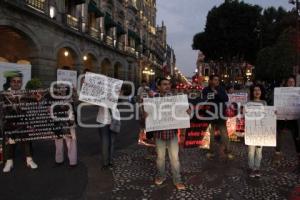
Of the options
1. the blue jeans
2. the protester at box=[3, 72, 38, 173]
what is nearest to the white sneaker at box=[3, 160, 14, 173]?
the protester at box=[3, 72, 38, 173]

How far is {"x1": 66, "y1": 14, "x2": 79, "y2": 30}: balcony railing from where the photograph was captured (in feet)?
73.2

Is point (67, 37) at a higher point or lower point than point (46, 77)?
higher

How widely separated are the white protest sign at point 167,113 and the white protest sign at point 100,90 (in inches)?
49.9

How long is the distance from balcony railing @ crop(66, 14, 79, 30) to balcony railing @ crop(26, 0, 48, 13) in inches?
130

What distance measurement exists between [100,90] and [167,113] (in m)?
1.71

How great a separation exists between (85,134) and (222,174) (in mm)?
5791

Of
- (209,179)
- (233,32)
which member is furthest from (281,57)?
(209,179)

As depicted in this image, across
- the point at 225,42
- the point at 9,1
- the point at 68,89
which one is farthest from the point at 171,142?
the point at 225,42

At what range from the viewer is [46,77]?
18.7 m

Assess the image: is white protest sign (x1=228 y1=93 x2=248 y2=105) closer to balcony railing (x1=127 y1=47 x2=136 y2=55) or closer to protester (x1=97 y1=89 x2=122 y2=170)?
protester (x1=97 y1=89 x2=122 y2=170)

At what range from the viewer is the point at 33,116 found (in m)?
6.55

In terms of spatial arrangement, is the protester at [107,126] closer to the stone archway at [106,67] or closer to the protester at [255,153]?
the protester at [255,153]

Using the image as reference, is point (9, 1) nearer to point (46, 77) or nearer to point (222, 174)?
point (46, 77)

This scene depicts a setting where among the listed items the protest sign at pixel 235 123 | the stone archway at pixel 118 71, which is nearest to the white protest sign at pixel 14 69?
the protest sign at pixel 235 123
